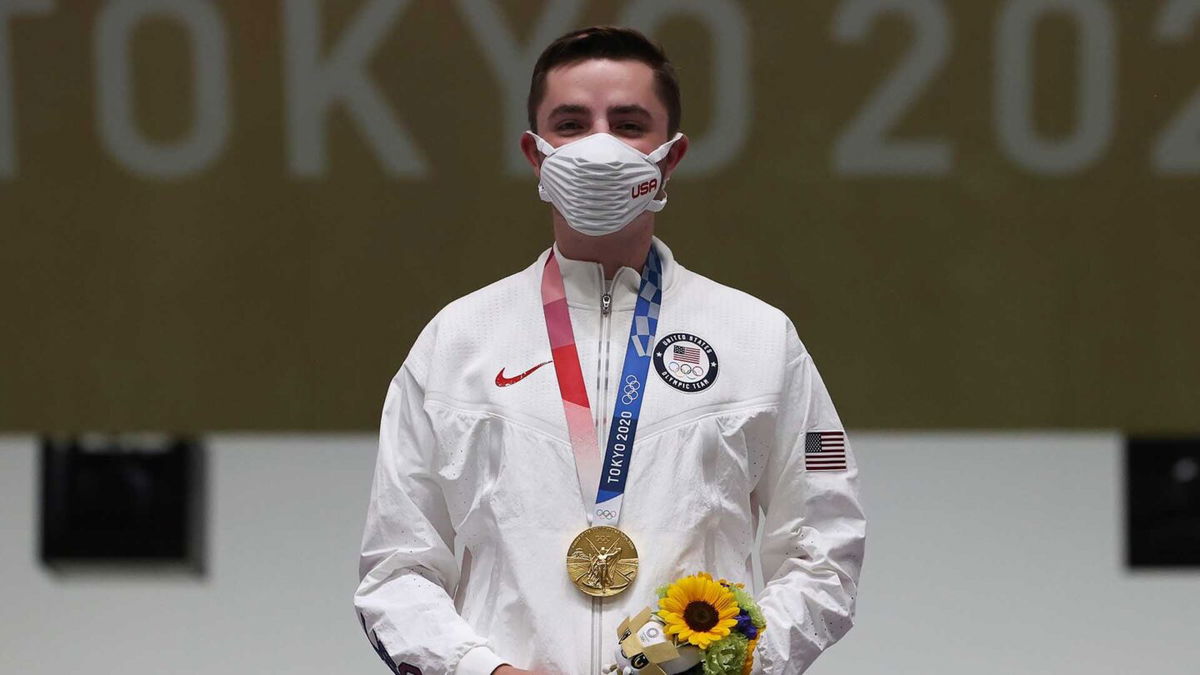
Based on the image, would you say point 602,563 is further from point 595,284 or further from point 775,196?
point 775,196

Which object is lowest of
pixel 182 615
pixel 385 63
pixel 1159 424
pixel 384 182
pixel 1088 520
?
pixel 182 615

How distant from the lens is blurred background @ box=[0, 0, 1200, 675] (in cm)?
449

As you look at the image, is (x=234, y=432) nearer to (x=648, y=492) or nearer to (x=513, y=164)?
(x=513, y=164)

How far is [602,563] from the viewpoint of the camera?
7.21 ft

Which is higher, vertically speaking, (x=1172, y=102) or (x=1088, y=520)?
(x=1172, y=102)

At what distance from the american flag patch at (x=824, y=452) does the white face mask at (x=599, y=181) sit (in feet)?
1.35

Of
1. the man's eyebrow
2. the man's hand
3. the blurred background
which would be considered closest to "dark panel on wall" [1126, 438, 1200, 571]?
the blurred background

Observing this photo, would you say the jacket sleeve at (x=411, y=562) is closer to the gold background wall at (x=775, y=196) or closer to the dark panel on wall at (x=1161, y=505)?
the gold background wall at (x=775, y=196)

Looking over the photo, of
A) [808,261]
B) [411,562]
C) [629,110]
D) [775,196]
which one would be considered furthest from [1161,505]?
[411,562]

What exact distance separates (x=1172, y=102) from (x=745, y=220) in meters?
1.26

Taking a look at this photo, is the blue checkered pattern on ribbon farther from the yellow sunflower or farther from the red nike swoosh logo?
the yellow sunflower

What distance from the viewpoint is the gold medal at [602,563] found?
86.7 inches

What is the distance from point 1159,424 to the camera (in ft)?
14.9

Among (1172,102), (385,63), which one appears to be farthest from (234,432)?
(1172,102)
